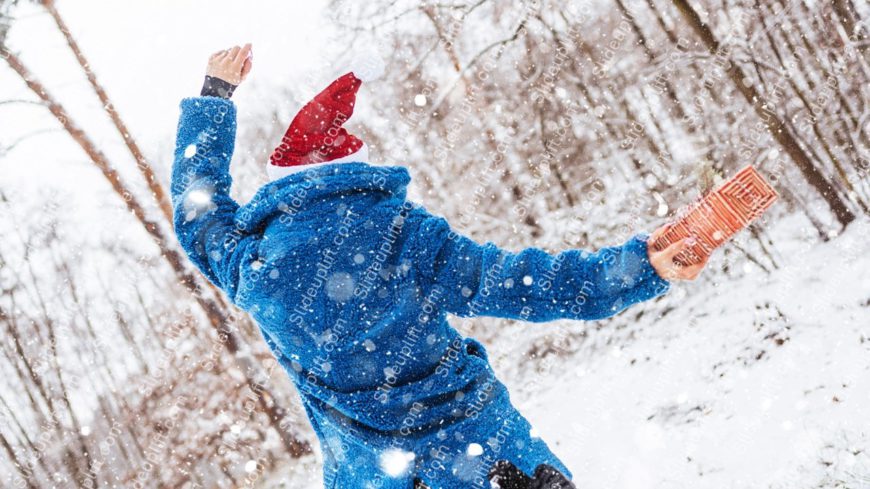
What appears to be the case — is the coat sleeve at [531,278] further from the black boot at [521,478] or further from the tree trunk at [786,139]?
the tree trunk at [786,139]

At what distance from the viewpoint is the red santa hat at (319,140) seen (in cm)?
158

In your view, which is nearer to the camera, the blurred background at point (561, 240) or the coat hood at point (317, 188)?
the coat hood at point (317, 188)

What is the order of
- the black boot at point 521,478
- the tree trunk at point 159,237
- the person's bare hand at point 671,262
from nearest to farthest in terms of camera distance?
1. the person's bare hand at point 671,262
2. the black boot at point 521,478
3. the tree trunk at point 159,237

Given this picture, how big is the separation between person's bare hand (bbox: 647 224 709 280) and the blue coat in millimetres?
106

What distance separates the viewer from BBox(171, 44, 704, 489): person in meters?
1.34

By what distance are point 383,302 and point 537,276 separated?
0.40 m

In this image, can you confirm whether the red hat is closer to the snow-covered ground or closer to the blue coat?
the blue coat

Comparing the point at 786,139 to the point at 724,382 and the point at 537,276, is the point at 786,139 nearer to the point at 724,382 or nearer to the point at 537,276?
the point at 724,382

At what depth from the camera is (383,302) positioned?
141 cm

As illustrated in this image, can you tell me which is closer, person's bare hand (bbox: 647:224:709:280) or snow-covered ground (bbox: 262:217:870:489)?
person's bare hand (bbox: 647:224:709:280)

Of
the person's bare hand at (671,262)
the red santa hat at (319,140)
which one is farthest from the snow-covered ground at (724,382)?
the red santa hat at (319,140)

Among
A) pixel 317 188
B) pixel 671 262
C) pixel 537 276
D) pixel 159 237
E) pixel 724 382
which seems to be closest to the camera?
pixel 671 262

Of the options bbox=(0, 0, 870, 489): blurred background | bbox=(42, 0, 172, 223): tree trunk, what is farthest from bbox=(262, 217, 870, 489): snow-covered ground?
bbox=(42, 0, 172, 223): tree trunk

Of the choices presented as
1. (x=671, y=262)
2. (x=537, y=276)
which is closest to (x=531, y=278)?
(x=537, y=276)
